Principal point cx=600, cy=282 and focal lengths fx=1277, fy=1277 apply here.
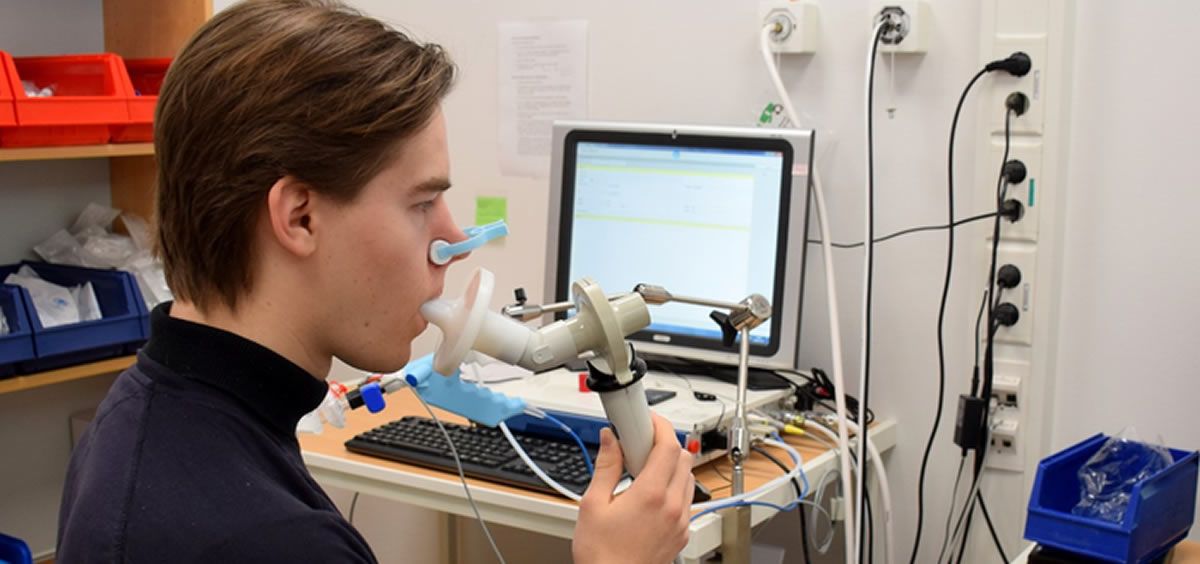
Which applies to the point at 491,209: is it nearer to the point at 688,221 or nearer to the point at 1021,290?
the point at 688,221

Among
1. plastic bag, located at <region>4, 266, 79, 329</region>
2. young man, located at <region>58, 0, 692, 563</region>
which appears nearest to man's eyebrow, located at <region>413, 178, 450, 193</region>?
young man, located at <region>58, 0, 692, 563</region>

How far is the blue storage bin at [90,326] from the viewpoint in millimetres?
2322

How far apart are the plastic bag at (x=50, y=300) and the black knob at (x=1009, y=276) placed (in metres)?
1.68

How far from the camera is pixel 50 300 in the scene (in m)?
2.40

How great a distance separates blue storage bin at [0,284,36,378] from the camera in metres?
2.25

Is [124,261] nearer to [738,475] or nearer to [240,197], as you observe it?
[738,475]

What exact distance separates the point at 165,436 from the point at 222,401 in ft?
0.18

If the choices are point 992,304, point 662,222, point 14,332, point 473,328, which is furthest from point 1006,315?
point 14,332

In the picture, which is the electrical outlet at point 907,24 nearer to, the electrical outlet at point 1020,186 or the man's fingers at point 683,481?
the electrical outlet at point 1020,186

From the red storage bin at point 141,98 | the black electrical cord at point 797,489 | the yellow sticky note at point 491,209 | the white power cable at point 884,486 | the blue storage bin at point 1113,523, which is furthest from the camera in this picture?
the yellow sticky note at point 491,209

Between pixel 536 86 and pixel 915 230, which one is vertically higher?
pixel 536 86

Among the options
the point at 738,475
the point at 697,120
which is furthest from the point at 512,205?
the point at 738,475

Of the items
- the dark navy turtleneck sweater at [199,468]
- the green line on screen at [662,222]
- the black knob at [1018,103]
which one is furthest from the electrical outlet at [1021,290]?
the dark navy turtleneck sweater at [199,468]

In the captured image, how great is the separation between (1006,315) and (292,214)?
57.9 inches
